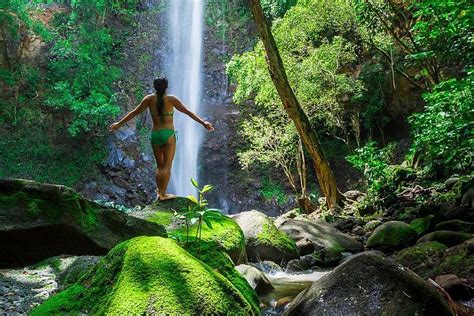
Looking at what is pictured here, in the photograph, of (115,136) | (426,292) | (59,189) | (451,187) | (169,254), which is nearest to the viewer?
(169,254)

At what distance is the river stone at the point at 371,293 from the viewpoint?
2.82 m

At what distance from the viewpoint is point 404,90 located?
17672 mm

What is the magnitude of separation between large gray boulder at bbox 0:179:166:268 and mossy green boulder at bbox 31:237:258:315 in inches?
64.3

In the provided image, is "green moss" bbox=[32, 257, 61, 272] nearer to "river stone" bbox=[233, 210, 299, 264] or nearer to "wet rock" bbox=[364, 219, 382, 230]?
"river stone" bbox=[233, 210, 299, 264]

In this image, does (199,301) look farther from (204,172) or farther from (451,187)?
(204,172)

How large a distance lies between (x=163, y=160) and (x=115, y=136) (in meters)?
14.8

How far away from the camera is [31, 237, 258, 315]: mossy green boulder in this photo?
2.38m

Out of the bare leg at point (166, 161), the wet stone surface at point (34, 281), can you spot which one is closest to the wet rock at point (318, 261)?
the bare leg at point (166, 161)

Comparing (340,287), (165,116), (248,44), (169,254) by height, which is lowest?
(340,287)

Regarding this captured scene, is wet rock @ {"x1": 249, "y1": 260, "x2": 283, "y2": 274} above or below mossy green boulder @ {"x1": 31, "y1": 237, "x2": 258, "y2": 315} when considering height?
below

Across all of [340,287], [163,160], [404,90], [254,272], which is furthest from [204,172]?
[340,287]

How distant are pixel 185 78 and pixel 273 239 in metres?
18.3

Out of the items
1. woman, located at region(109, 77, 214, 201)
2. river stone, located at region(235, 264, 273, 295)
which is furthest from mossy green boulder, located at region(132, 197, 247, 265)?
woman, located at region(109, 77, 214, 201)

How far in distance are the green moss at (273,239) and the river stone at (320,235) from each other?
90 cm
